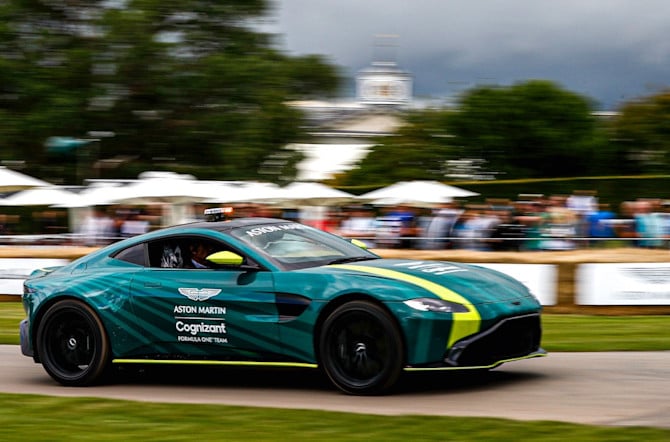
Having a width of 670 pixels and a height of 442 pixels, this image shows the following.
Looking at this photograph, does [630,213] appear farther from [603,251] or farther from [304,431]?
[304,431]

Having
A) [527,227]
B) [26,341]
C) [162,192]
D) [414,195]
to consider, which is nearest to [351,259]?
[26,341]

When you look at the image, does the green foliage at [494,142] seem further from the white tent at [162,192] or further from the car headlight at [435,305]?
the car headlight at [435,305]

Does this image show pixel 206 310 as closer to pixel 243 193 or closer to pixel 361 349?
pixel 361 349

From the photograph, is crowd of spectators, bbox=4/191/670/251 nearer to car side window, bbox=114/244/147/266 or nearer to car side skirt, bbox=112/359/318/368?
car side window, bbox=114/244/147/266

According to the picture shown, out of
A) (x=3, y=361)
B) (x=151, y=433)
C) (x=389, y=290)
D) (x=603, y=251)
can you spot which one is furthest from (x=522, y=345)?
(x=603, y=251)

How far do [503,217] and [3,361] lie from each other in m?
11.1

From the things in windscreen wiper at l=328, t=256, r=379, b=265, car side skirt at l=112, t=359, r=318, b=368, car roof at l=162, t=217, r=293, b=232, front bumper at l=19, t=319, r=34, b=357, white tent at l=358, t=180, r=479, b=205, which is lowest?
car side skirt at l=112, t=359, r=318, b=368

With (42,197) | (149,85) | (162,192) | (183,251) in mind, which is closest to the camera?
(183,251)

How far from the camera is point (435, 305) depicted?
7.51 m

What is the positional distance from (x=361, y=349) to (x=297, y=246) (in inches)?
52.0

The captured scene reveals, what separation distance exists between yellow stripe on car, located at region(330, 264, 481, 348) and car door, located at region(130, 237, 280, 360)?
932 mm

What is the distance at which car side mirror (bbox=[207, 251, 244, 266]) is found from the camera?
8.20 metres

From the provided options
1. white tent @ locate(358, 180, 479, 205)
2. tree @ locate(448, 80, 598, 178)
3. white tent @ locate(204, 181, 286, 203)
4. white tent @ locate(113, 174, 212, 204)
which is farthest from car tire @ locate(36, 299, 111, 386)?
tree @ locate(448, 80, 598, 178)

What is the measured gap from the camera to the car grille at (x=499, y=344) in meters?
7.52
